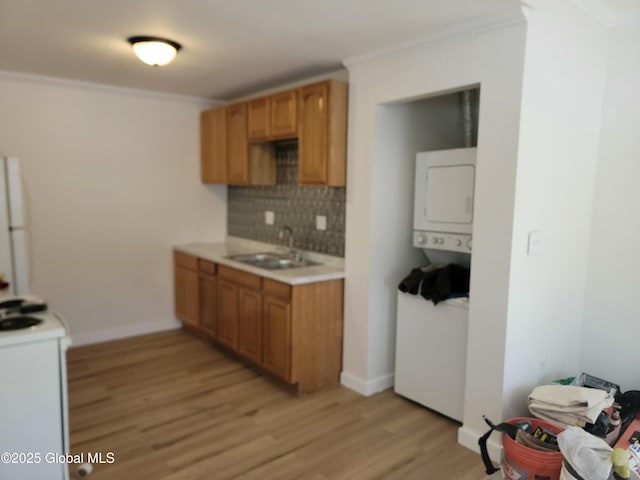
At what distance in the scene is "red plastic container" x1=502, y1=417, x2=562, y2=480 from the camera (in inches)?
77.7

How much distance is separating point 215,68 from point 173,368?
240cm

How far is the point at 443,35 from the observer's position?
2.56 meters

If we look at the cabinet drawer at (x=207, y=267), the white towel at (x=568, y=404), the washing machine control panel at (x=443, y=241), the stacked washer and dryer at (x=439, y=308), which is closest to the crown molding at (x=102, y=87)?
the cabinet drawer at (x=207, y=267)

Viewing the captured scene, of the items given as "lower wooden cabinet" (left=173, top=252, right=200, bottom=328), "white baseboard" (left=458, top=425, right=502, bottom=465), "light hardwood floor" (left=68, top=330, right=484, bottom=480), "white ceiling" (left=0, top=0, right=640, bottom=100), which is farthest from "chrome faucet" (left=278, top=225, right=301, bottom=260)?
"white baseboard" (left=458, top=425, right=502, bottom=465)

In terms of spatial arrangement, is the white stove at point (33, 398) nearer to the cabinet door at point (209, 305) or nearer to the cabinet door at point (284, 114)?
the cabinet door at point (209, 305)

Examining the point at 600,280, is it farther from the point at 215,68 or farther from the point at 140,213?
the point at 140,213

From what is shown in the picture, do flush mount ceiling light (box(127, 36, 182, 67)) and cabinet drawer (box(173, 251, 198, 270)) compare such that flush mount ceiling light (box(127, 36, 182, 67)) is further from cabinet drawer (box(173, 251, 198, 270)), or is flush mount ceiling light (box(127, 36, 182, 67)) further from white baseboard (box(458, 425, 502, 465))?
white baseboard (box(458, 425, 502, 465))

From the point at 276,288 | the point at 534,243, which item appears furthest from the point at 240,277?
the point at 534,243

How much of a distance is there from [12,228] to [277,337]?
187cm


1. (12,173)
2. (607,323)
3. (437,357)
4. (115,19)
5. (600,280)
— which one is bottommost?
(437,357)

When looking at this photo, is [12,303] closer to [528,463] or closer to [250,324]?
[250,324]

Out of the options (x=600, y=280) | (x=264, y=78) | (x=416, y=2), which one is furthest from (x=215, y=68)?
(x=600, y=280)

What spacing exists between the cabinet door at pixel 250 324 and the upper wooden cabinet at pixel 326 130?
102cm

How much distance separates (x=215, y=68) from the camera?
11.4ft
